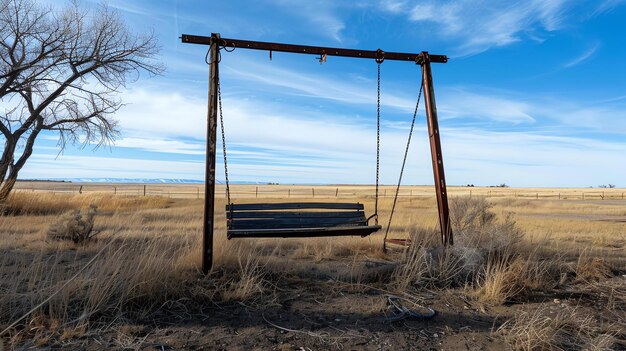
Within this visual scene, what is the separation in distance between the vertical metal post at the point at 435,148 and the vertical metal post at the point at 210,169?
307cm

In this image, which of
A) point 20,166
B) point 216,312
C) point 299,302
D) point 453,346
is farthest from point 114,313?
point 20,166

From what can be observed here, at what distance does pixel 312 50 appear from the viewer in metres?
5.98

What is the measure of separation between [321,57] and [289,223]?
95.1 inches

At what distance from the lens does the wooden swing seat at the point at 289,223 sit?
5188 millimetres

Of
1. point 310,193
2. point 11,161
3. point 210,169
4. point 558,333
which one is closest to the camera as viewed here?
point 558,333

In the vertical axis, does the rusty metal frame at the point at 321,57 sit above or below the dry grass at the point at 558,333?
above

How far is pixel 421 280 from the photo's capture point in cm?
491

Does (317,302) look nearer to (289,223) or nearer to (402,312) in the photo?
(402,312)

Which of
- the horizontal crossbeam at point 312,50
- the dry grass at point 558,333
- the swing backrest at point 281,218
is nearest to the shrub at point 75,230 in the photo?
the swing backrest at point 281,218

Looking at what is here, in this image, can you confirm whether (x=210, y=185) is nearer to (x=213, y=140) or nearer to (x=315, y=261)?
(x=213, y=140)

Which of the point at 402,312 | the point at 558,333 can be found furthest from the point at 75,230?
the point at 558,333

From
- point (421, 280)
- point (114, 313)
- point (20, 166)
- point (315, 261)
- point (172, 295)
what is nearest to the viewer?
point (114, 313)

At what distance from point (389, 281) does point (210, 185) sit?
245 centimetres

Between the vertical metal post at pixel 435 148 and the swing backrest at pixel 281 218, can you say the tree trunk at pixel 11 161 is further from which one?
the vertical metal post at pixel 435 148
